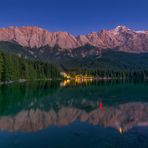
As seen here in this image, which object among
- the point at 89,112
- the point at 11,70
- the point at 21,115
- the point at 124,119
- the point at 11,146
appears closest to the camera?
the point at 11,146

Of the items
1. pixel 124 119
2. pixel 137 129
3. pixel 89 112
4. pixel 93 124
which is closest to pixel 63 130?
pixel 93 124

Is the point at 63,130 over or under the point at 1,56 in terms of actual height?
under

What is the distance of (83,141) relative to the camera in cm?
3475

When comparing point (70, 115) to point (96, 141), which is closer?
point (96, 141)

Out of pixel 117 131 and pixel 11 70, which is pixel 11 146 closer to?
pixel 117 131

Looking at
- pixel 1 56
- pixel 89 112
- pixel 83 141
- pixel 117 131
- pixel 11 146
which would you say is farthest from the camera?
pixel 1 56

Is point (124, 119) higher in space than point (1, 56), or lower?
lower

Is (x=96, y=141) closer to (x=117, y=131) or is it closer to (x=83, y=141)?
(x=83, y=141)

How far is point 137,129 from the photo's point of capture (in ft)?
137

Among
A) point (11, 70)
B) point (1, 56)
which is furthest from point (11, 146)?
point (11, 70)

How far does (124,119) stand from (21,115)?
61.0ft

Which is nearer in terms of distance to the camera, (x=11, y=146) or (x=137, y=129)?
(x=11, y=146)

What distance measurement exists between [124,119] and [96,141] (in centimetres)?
1665

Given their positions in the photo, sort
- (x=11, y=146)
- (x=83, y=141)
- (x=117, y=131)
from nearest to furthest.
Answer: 1. (x=11, y=146)
2. (x=83, y=141)
3. (x=117, y=131)
